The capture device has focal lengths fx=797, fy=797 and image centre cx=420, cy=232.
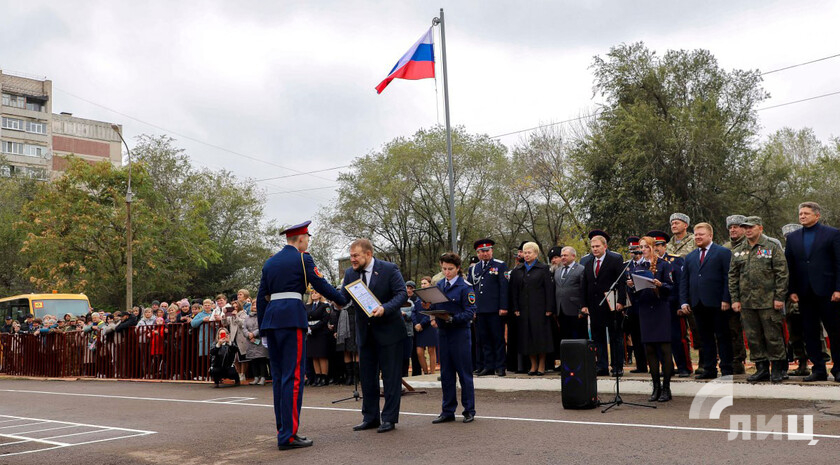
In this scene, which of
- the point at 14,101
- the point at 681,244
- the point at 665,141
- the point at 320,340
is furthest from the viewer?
the point at 14,101

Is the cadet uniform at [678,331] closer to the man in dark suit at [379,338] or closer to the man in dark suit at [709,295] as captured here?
the man in dark suit at [709,295]

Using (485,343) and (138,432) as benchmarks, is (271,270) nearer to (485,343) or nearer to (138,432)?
(138,432)

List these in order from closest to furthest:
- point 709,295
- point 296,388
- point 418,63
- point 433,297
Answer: point 296,388 < point 433,297 < point 709,295 < point 418,63

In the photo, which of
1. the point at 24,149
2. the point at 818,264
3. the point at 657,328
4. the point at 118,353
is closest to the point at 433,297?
the point at 657,328

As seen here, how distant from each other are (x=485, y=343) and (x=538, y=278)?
5.03ft

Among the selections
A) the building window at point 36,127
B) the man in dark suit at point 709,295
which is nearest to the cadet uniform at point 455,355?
the man in dark suit at point 709,295

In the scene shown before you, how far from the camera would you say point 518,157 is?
52.8 m

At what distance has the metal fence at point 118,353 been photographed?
60.1ft

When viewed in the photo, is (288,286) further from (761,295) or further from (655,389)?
(761,295)

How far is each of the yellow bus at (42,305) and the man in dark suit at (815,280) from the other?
33510 mm

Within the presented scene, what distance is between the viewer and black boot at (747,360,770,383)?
10336 millimetres

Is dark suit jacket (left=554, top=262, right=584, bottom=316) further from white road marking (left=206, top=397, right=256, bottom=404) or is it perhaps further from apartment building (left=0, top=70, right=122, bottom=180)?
apartment building (left=0, top=70, right=122, bottom=180)

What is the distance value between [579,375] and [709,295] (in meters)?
2.52

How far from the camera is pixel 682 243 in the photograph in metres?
13.2
